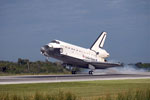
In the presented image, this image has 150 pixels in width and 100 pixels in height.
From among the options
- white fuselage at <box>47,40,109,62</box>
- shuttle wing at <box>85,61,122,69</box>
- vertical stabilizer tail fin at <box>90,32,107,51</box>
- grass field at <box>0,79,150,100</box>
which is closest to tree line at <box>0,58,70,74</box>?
vertical stabilizer tail fin at <box>90,32,107,51</box>

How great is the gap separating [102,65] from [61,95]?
4054 centimetres

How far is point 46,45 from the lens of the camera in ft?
164

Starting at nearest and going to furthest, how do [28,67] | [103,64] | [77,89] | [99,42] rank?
[77,89] < [103,64] < [99,42] < [28,67]

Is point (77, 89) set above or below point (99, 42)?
below

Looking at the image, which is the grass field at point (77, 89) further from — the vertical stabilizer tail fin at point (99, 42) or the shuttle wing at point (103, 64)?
the vertical stabilizer tail fin at point (99, 42)

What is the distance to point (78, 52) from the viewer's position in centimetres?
5450

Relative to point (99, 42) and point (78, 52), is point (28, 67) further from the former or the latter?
point (78, 52)

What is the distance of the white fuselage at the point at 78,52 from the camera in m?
51.0

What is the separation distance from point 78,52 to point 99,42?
9631mm

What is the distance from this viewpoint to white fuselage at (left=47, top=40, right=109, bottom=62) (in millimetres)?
51031

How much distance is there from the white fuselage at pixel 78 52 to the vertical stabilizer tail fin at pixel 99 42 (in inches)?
50.4

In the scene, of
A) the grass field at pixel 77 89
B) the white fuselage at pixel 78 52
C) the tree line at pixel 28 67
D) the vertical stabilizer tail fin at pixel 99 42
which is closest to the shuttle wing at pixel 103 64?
the white fuselage at pixel 78 52

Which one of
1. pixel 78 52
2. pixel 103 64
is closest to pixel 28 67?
pixel 78 52

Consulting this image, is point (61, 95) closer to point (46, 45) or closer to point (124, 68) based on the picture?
point (46, 45)
